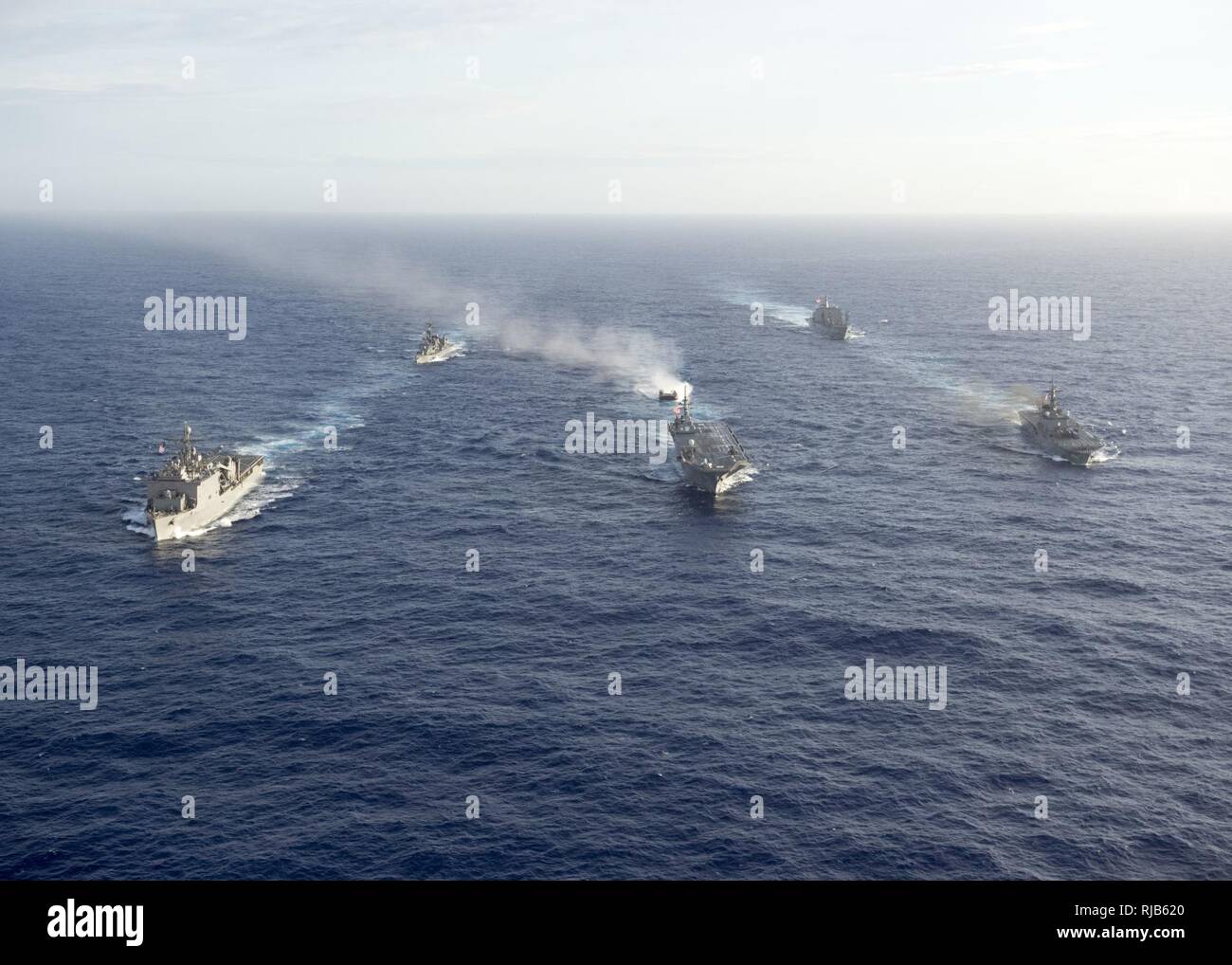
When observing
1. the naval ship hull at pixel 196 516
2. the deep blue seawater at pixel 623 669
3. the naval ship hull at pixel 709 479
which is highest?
the naval ship hull at pixel 709 479

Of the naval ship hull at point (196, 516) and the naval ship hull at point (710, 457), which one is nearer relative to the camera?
the naval ship hull at point (196, 516)

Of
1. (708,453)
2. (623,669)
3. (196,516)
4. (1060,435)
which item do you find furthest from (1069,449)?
(196,516)

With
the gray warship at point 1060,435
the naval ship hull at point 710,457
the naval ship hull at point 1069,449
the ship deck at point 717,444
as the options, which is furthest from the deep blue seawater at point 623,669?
the ship deck at point 717,444

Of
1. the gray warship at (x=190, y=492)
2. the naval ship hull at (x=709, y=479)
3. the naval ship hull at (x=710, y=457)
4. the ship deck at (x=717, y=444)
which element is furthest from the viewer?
the ship deck at (x=717, y=444)

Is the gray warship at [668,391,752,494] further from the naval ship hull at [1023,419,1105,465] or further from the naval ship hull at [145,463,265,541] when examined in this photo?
the naval ship hull at [145,463,265,541]

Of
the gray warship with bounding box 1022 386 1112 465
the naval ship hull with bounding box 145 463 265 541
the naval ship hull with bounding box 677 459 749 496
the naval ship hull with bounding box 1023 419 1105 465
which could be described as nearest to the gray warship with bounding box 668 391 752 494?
the naval ship hull with bounding box 677 459 749 496

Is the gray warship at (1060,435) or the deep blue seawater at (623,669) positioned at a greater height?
the gray warship at (1060,435)

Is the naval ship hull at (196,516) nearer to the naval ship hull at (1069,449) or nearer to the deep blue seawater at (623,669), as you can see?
the deep blue seawater at (623,669)
